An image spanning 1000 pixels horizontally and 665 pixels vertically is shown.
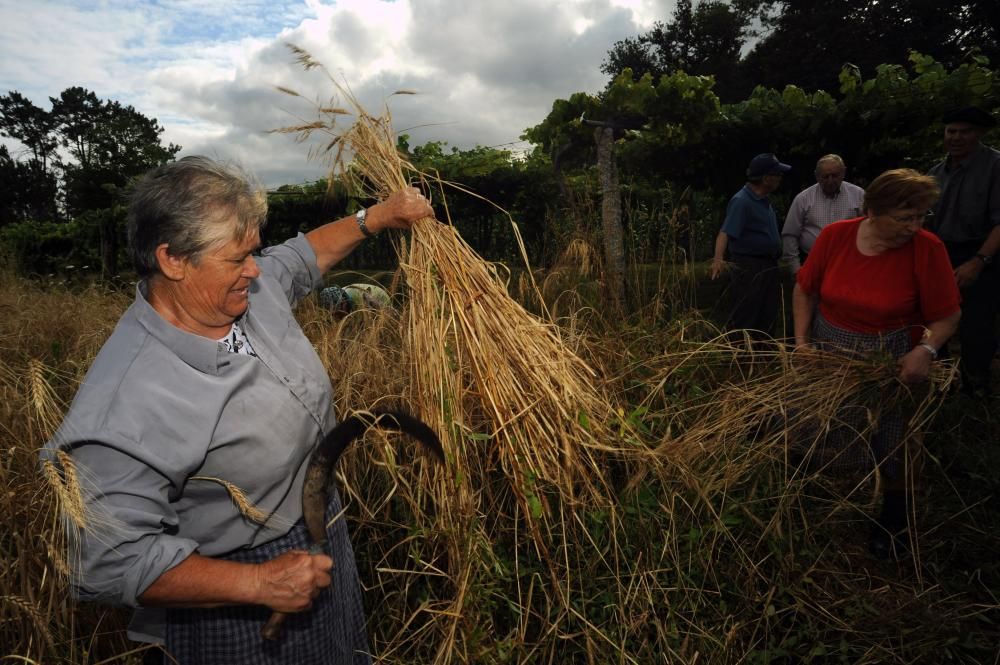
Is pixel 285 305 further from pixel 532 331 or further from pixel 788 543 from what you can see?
pixel 788 543

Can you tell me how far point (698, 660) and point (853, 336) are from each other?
1.35 metres

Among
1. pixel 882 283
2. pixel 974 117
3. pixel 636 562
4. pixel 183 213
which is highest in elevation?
pixel 183 213

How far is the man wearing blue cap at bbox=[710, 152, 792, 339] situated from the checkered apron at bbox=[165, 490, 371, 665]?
12.1 ft

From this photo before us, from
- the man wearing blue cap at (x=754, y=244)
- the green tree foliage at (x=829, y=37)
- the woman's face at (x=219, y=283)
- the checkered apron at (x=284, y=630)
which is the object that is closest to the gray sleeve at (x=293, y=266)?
the woman's face at (x=219, y=283)

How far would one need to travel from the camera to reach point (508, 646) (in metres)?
1.70

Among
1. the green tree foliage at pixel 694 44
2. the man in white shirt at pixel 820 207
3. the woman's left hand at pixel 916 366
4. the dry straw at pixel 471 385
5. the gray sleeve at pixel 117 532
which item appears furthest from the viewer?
the green tree foliage at pixel 694 44

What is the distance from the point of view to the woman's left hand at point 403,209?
1672 mm

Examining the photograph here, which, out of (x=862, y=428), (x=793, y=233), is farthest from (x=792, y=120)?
(x=862, y=428)

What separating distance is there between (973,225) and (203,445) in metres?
4.23

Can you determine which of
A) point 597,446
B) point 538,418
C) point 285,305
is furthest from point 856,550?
point 285,305

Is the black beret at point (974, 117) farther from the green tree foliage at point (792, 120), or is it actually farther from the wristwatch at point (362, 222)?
the wristwatch at point (362, 222)

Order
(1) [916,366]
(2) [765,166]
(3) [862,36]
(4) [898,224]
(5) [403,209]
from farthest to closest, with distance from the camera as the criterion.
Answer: (3) [862,36], (2) [765,166], (4) [898,224], (1) [916,366], (5) [403,209]

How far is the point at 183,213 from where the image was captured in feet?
3.99

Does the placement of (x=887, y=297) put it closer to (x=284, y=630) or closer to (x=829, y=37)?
(x=284, y=630)
